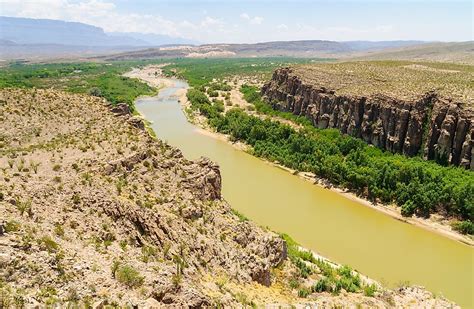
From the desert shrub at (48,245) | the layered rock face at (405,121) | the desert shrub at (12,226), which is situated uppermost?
the desert shrub at (12,226)

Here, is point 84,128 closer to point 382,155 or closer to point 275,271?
point 275,271

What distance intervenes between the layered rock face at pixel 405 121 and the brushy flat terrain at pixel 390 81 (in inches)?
49.1

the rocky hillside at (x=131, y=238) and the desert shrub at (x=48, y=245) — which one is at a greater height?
the desert shrub at (x=48, y=245)

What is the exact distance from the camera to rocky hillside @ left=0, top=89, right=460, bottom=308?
43.7ft

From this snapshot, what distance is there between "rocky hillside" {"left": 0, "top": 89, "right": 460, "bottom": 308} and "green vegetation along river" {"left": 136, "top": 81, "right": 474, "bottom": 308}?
449 centimetres

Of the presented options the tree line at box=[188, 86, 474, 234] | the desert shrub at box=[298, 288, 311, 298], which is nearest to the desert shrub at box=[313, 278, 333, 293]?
the desert shrub at box=[298, 288, 311, 298]

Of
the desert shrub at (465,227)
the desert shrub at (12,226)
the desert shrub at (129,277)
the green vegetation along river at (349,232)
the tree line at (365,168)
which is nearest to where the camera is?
the desert shrub at (129,277)

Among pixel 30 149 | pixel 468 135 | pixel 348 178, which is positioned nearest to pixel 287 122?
pixel 348 178

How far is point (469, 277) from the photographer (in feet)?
92.4

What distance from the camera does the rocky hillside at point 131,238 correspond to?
524 inches

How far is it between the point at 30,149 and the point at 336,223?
78.9 ft

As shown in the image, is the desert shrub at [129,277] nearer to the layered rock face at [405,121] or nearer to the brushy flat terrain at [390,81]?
the layered rock face at [405,121]

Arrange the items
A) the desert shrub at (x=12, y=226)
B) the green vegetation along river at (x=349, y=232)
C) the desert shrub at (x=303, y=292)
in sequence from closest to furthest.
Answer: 1. the desert shrub at (x=12, y=226)
2. the desert shrub at (x=303, y=292)
3. the green vegetation along river at (x=349, y=232)

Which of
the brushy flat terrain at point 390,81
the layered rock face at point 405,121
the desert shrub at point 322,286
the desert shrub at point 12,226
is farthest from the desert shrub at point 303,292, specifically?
the brushy flat terrain at point 390,81
